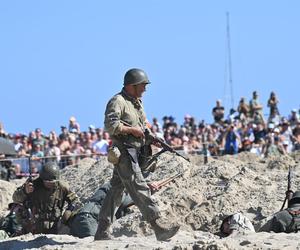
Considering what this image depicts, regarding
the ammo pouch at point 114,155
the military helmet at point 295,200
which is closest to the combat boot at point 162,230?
the ammo pouch at point 114,155

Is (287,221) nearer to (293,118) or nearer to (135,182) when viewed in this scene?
(135,182)

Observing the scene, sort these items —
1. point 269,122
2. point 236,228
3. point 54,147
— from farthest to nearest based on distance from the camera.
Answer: point 269,122, point 54,147, point 236,228

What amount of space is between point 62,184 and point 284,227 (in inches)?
130

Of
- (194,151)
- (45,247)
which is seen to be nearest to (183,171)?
(45,247)

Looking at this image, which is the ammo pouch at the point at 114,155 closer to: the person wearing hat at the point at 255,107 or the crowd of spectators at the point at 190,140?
the crowd of spectators at the point at 190,140

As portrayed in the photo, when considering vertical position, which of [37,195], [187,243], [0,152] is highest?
Result: [0,152]

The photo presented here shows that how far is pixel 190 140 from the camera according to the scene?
25781 millimetres

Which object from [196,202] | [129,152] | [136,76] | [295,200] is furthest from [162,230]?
[196,202]

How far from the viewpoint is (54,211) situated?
1484cm

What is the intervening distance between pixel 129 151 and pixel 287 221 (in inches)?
98.7

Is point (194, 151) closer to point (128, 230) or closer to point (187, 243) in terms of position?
point (128, 230)

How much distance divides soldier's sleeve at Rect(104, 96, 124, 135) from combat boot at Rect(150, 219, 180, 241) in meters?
1.18

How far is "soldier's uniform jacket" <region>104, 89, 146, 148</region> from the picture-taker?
39.8ft

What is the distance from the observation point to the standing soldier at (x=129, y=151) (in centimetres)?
1219
